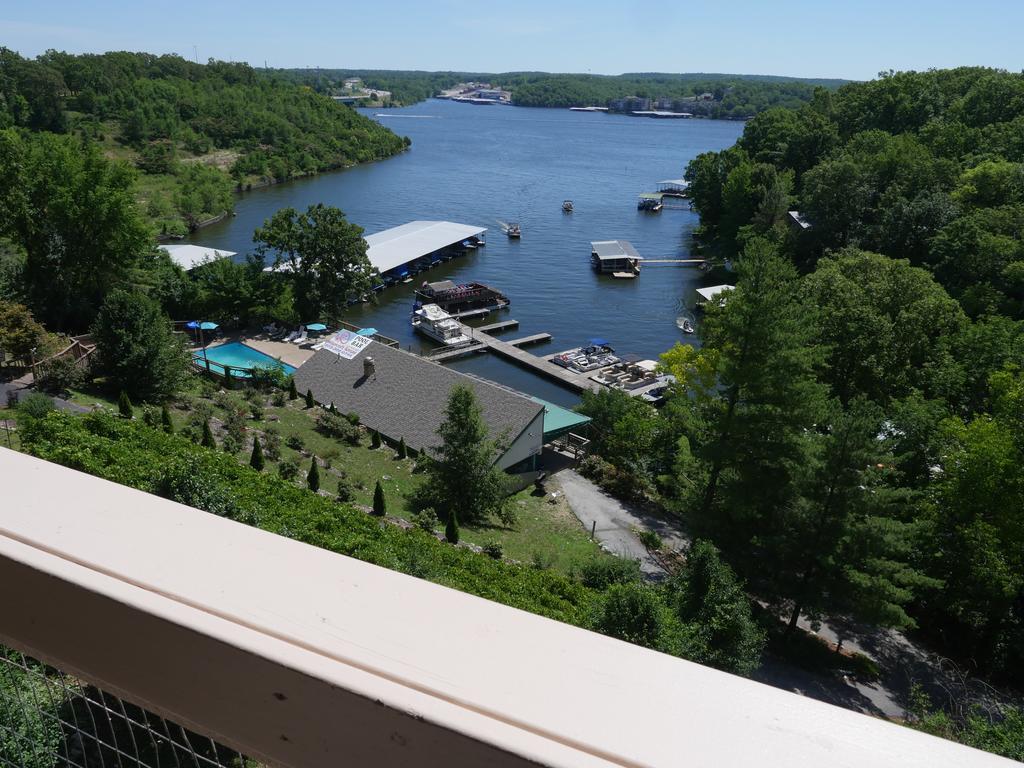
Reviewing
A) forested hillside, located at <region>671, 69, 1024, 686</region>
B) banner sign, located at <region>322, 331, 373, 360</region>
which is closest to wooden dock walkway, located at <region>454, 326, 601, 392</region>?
forested hillside, located at <region>671, 69, 1024, 686</region>

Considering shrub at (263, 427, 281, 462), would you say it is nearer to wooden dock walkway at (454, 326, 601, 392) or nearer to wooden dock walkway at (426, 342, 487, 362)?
wooden dock walkway at (454, 326, 601, 392)

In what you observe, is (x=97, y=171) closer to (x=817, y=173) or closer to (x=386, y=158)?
(x=817, y=173)

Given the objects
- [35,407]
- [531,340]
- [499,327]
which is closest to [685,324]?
[531,340]

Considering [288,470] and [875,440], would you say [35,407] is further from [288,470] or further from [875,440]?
[875,440]

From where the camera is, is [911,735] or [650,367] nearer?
[911,735]

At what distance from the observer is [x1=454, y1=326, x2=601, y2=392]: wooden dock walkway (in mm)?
29750

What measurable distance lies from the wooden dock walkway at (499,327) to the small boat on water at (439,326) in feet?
4.70

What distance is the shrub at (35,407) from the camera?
14.1 metres

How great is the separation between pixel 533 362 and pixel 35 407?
2014 cm

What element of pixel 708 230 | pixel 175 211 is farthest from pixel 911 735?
pixel 175 211

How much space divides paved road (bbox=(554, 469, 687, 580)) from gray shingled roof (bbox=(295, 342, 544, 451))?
2.38 metres

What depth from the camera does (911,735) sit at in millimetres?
852

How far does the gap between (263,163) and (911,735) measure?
76226 mm

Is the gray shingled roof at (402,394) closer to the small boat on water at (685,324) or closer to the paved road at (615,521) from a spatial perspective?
the paved road at (615,521)
